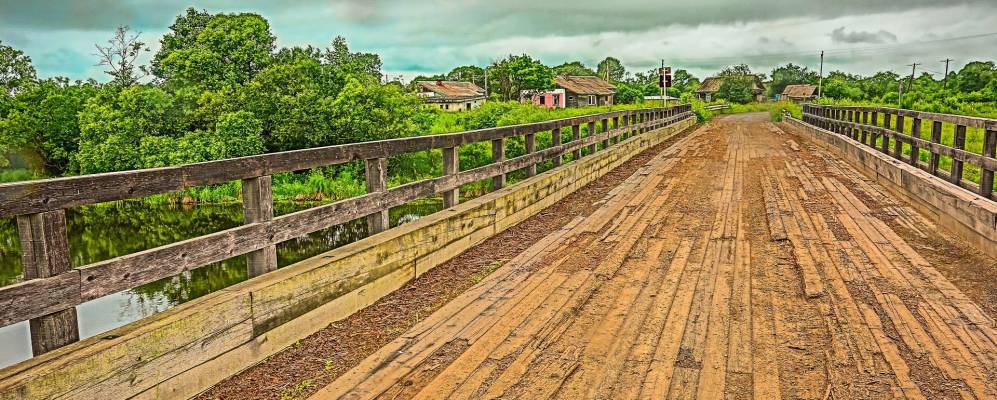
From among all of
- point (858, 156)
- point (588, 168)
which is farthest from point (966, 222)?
point (858, 156)

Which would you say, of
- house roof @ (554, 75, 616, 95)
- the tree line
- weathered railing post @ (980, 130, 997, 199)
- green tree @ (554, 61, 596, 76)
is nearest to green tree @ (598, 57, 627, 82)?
green tree @ (554, 61, 596, 76)

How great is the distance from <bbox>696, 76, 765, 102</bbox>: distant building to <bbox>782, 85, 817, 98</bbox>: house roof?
4.43 metres

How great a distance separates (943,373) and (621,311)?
1918 mm

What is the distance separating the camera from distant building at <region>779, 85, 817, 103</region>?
4476 inches

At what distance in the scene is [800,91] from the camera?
117688 mm

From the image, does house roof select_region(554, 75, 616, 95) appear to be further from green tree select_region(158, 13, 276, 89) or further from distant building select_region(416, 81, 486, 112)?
green tree select_region(158, 13, 276, 89)

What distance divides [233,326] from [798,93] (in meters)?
126

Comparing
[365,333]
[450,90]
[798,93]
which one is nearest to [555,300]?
[365,333]

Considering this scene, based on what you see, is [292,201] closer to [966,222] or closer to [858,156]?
[858,156]

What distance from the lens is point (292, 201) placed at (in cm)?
2483

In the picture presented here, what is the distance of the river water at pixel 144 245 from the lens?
37.1ft

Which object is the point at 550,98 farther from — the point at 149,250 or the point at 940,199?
the point at 149,250

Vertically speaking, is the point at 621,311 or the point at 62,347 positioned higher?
the point at 62,347

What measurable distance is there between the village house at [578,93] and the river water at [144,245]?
181 feet
